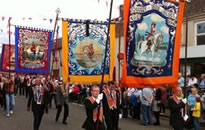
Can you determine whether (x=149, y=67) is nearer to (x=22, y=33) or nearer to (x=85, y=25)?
(x=85, y=25)

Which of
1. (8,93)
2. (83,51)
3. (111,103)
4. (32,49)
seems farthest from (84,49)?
(8,93)

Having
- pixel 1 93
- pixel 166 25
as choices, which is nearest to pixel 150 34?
pixel 166 25

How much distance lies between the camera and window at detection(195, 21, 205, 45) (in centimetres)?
1750

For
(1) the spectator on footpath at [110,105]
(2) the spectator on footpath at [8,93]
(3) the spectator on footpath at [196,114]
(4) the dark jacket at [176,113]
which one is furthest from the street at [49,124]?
(4) the dark jacket at [176,113]

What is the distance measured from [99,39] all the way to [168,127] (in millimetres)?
4330

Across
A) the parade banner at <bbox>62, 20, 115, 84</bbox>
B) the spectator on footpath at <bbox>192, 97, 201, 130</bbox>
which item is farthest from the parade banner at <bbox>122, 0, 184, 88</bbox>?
the spectator on footpath at <bbox>192, 97, 201, 130</bbox>

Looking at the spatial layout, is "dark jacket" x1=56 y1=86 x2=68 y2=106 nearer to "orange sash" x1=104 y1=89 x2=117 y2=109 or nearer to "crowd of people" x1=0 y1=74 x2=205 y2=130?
"crowd of people" x1=0 y1=74 x2=205 y2=130

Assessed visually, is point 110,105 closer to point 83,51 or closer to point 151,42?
point 83,51

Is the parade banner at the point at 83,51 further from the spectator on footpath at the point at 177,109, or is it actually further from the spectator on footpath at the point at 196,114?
the spectator on footpath at the point at 196,114

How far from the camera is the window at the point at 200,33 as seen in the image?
689 inches

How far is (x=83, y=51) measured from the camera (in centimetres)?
900

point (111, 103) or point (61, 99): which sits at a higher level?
point (111, 103)

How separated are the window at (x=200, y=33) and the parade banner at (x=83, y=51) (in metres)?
10.0

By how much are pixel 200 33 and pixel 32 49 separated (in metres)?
→ 10.2
